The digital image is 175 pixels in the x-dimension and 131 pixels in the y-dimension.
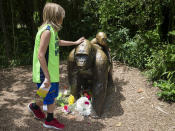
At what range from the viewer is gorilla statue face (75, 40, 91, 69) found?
2.90 meters

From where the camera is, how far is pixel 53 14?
8.20ft

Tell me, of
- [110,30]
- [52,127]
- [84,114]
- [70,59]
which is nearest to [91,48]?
[70,59]

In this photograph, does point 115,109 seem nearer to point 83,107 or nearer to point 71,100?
point 83,107

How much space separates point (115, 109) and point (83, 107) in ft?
1.92

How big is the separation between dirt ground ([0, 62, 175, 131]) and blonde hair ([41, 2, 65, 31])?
4.78ft

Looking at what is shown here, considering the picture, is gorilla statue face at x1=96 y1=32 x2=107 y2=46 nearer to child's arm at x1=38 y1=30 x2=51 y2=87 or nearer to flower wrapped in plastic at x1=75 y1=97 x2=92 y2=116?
flower wrapped in plastic at x1=75 y1=97 x2=92 y2=116

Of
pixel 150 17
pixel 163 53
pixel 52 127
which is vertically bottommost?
pixel 52 127

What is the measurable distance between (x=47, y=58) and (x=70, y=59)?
73 cm

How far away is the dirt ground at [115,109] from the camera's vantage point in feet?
10.3

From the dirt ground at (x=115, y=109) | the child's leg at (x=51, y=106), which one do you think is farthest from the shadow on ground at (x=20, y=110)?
the child's leg at (x=51, y=106)

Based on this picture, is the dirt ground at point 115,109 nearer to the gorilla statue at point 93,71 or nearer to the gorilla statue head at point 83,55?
the gorilla statue at point 93,71

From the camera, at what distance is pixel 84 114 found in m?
3.35

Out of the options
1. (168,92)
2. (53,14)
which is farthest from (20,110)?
(168,92)

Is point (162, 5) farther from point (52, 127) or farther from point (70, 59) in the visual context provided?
point (52, 127)
